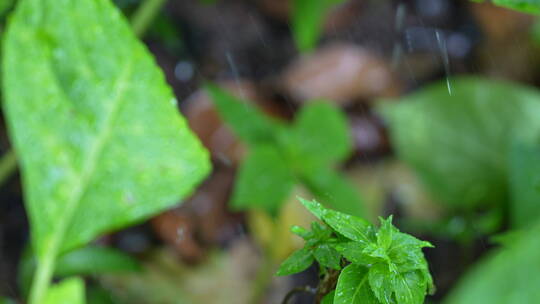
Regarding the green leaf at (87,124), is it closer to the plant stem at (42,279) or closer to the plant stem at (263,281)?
the plant stem at (42,279)

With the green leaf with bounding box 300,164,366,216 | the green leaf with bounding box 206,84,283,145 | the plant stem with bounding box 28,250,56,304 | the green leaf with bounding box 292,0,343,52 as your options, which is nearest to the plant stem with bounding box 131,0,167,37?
the green leaf with bounding box 206,84,283,145

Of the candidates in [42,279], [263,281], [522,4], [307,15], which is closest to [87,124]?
[42,279]

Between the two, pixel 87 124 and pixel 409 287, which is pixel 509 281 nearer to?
pixel 409 287

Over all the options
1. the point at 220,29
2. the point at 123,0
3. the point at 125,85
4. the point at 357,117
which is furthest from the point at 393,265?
the point at 220,29

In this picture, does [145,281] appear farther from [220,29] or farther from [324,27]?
[324,27]

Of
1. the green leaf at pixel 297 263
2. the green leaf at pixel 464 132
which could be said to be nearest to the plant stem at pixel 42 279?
the green leaf at pixel 297 263

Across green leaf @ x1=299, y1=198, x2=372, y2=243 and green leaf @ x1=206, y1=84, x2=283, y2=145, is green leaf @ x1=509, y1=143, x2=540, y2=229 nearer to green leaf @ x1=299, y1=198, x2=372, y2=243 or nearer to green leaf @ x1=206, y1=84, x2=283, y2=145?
green leaf @ x1=206, y1=84, x2=283, y2=145
